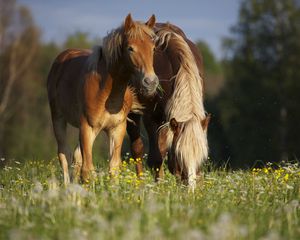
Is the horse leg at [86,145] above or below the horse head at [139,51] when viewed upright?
below

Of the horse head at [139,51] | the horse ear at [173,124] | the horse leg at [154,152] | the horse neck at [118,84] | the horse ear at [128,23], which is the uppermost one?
the horse ear at [128,23]

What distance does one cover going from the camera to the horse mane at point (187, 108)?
7170 mm

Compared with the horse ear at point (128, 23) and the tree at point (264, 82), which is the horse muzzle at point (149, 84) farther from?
the tree at point (264, 82)

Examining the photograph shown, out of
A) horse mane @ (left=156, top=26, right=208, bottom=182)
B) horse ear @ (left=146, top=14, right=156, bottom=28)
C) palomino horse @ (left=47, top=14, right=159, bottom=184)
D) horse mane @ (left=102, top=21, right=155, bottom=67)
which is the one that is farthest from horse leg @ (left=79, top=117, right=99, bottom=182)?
horse ear @ (left=146, top=14, right=156, bottom=28)

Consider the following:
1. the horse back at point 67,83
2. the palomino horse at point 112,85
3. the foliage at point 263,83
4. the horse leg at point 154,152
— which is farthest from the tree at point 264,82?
the palomino horse at point 112,85

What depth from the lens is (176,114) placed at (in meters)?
7.78

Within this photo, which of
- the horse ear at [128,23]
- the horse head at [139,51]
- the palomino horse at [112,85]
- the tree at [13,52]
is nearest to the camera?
the horse head at [139,51]

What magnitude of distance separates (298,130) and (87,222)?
88.2 ft

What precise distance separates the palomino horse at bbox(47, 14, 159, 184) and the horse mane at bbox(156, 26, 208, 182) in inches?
18.7

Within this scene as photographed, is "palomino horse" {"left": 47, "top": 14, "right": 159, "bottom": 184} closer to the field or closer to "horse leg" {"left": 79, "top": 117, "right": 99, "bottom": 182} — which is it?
"horse leg" {"left": 79, "top": 117, "right": 99, "bottom": 182}

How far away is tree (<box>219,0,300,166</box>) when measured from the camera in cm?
3044

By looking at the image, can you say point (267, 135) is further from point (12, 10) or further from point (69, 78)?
point (69, 78)

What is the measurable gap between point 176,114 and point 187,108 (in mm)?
156

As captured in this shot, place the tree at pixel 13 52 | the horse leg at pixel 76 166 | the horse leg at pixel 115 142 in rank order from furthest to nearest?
1. the tree at pixel 13 52
2. the horse leg at pixel 115 142
3. the horse leg at pixel 76 166
